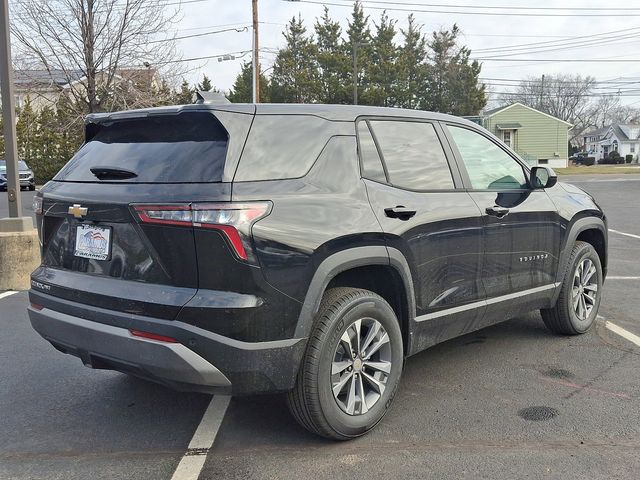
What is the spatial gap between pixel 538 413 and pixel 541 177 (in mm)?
1889

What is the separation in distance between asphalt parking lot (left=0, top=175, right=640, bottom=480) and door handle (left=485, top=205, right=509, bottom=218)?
1.17m

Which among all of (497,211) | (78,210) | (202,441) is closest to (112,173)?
(78,210)

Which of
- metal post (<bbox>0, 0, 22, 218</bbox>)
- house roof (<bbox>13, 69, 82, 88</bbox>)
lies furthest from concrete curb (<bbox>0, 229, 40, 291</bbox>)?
house roof (<bbox>13, 69, 82, 88</bbox>)

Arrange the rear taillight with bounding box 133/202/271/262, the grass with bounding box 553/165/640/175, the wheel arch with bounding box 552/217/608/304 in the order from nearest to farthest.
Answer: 1. the rear taillight with bounding box 133/202/271/262
2. the wheel arch with bounding box 552/217/608/304
3. the grass with bounding box 553/165/640/175

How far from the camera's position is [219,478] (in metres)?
3.01

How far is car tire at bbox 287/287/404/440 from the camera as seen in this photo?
3.17m

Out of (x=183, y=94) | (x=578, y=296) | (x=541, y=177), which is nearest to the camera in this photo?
(x=541, y=177)

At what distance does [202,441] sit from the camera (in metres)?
3.42

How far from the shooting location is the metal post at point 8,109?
23.4ft

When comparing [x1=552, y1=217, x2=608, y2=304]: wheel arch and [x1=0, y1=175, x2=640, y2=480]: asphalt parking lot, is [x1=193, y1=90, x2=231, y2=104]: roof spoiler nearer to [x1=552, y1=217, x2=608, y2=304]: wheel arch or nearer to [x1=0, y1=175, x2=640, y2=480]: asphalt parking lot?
[x1=0, y1=175, x2=640, y2=480]: asphalt parking lot

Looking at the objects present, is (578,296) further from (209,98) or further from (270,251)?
(209,98)

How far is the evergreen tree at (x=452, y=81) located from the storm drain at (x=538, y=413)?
5059 cm

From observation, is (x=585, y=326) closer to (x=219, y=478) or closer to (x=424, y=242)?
(x=424, y=242)

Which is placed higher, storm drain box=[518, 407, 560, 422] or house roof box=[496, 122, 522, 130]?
house roof box=[496, 122, 522, 130]
